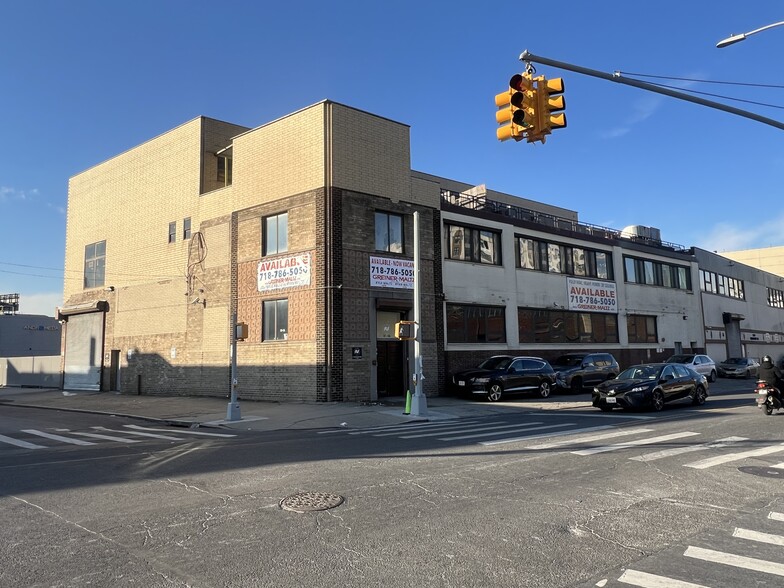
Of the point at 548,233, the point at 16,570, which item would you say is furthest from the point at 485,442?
the point at 548,233

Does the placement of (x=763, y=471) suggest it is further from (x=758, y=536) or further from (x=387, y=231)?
(x=387, y=231)

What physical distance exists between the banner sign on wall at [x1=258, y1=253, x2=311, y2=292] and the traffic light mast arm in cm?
1358

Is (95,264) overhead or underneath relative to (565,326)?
overhead

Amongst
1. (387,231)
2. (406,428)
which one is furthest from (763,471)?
(387,231)

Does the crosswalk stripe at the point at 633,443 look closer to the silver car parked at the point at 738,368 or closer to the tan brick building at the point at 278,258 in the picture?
the tan brick building at the point at 278,258

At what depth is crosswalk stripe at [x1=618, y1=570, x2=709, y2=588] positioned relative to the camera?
435cm

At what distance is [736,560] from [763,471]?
440 cm

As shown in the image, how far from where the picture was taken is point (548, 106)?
9.86 metres

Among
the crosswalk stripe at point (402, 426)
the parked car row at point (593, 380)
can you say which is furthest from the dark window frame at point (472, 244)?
the crosswalk stripe at point (402, 426)

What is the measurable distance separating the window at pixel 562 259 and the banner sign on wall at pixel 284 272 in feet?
40.6

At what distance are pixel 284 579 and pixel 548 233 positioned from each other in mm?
29369

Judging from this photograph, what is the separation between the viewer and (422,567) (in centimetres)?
473

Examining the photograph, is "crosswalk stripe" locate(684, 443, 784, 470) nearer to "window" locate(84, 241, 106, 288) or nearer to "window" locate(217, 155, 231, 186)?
"window" locate(217, 155, 231, 186)

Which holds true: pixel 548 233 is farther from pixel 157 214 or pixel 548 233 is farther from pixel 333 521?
pixel 333 521
